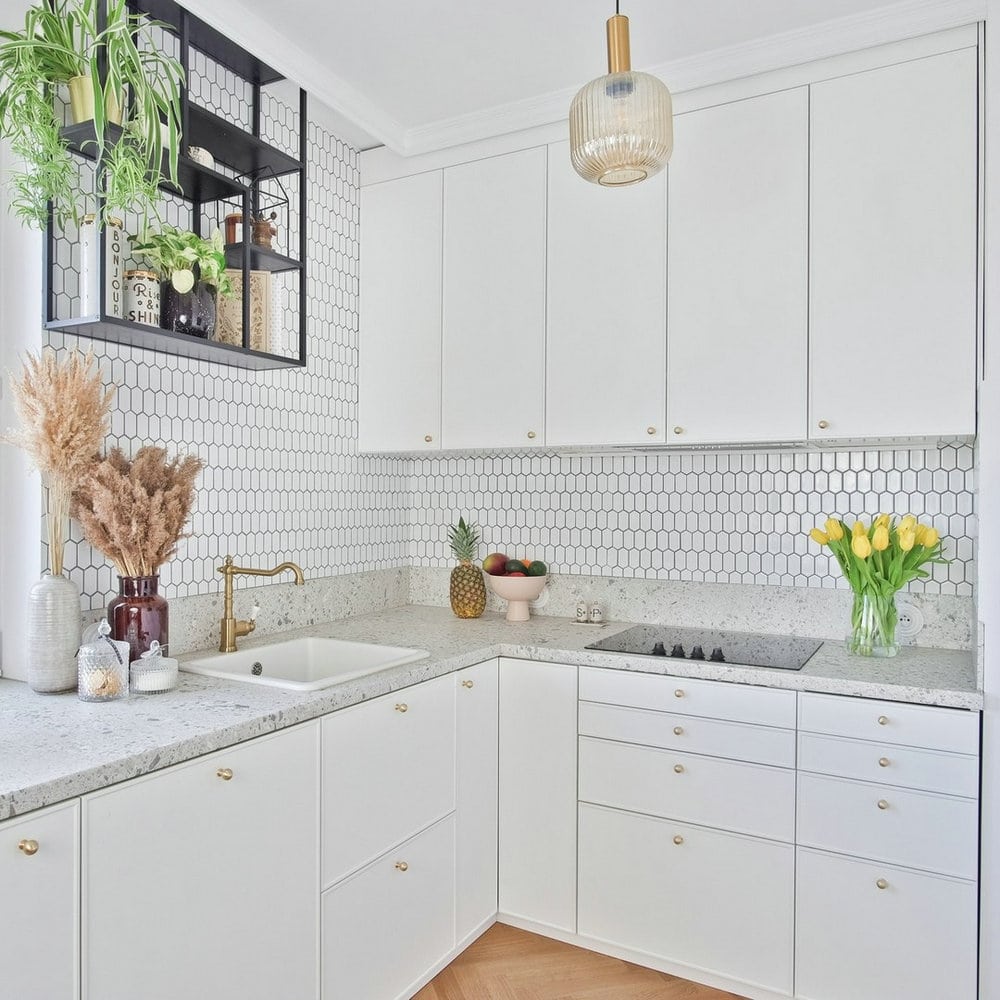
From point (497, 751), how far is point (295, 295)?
164 cm

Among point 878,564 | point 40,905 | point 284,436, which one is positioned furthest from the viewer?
point 284,436

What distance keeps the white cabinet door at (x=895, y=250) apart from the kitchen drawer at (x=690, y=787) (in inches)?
38.2

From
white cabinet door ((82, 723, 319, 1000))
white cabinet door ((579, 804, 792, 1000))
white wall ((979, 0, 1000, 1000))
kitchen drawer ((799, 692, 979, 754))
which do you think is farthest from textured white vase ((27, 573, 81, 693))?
white wall ((979, 0, 1000, 1000))

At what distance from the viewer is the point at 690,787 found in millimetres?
2184

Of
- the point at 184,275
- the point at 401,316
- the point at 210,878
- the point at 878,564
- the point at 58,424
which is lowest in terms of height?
the point at 210,878

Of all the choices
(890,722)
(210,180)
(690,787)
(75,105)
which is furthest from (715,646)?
(75,105)

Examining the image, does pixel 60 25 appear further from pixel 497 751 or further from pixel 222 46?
pixel 497 751

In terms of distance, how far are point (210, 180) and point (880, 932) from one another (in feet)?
8.44

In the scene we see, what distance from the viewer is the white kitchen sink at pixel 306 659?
2.14 m

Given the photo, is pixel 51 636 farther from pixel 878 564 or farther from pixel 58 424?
pixel 878 564

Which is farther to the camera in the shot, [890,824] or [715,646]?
[715,646]

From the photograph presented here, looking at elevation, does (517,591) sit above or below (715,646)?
above

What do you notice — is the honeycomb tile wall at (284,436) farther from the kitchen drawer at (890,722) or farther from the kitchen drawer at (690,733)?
the kitchen drawer at (890,722)

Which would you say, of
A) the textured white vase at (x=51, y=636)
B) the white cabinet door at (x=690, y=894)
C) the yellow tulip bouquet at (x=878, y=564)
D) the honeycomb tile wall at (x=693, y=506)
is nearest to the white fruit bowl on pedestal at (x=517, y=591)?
the honeycomb tile wall at (x=693, y=506)
